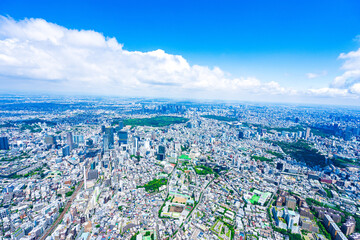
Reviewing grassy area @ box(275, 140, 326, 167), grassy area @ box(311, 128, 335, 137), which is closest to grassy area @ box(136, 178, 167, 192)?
grassy area @ box(275, 140, 326, 167)

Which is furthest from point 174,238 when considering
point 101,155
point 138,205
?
point 101,155

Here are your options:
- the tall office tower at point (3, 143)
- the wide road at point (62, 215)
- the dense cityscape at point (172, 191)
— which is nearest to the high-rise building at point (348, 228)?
the dense cityscape at point (172, 191)

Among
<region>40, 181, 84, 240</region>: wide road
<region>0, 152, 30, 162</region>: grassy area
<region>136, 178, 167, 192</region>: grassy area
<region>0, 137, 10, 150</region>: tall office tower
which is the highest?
<region>0, 137, 10, 150</region>: tall office tower

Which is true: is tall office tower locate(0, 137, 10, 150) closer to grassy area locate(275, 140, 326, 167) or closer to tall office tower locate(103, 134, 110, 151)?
tall office tower locate(103, 134, 110, 151)

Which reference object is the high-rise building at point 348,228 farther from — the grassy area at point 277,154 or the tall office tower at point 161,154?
the tall office tower at point 161,154

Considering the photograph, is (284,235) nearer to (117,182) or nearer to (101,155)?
(117,182)

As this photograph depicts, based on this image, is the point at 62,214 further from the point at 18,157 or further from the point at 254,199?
the point at 254,199
